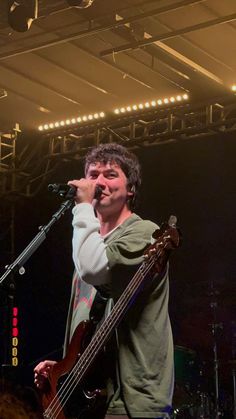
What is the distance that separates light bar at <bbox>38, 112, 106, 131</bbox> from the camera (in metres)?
9.02

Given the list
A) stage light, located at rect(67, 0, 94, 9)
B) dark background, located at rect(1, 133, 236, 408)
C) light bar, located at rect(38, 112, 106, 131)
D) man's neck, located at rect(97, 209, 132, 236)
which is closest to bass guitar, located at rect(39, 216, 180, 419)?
man's neck, located at rect(97, 209, 132, 236)

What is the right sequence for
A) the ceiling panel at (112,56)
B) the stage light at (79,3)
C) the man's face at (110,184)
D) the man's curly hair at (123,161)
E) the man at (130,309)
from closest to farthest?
1. the man at (130,309)
2. the man's face at (110,184)
3. the man's curly hair at (123,161)
4. the stage light at (79,3)
5. the ceiling panel at (112,56)

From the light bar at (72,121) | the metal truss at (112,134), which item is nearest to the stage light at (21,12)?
the metal truss at (112,134)

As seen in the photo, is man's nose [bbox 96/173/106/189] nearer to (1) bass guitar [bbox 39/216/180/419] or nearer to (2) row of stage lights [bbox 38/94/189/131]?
(1) bass guitar [bbox 39/216/180/419]

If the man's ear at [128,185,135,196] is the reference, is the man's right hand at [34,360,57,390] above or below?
below

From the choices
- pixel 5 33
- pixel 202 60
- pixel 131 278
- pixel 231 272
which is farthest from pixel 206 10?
pixel 131 278

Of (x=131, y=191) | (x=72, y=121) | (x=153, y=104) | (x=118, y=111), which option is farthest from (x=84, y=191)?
(x=72, y=121)

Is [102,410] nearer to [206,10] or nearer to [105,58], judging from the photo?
[206,10]

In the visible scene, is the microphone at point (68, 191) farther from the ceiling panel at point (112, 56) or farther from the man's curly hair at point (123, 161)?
the ceiling panel at point (112, 56)

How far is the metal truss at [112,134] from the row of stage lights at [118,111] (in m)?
0.04

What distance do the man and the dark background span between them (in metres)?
5.67

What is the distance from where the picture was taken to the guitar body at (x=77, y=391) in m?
2.44

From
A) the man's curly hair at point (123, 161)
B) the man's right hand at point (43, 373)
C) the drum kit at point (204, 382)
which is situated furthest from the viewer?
the drum kit at point (204, 382)

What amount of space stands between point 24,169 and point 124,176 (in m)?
6.73
